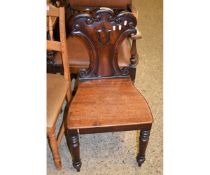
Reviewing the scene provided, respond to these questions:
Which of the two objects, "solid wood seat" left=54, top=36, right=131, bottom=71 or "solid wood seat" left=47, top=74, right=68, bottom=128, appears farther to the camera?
"solid wood seat" left=54, top=36, right=131, bottom=71

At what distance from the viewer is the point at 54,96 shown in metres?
1.57

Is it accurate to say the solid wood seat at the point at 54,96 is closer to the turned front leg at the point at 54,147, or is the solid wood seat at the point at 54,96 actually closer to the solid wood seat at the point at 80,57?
the turned front leg at the point at 54,147

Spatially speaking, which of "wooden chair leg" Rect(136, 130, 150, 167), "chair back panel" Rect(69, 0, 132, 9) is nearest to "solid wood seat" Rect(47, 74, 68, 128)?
"wooden chair leg" Rect(136, 130, 150, 167)

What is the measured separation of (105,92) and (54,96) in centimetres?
32

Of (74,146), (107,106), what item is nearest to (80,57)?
(107,106)

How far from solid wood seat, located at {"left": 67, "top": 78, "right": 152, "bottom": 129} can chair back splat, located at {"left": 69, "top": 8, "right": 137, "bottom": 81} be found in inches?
2.9

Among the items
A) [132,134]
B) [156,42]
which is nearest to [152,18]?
[156,42]

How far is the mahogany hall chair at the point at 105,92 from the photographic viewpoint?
1487mm

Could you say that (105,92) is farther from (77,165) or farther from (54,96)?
(77,165)

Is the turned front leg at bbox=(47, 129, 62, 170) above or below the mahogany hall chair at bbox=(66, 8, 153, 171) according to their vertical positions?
below

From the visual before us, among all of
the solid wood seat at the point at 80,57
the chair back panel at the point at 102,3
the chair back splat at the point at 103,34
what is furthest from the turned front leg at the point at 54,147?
the chair back panel at the point at 102,3

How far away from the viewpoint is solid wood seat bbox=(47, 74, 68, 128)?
1.46m

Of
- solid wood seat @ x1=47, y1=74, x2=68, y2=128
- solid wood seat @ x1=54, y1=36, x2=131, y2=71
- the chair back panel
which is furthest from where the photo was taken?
the chair back panel

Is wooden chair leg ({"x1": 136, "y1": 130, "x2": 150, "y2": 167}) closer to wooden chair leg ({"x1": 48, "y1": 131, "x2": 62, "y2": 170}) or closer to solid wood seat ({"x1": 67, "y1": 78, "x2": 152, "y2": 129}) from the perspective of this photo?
solid wood seat ({"x1": 67, "y1": 78, "x2": 152, "y2": 129})
